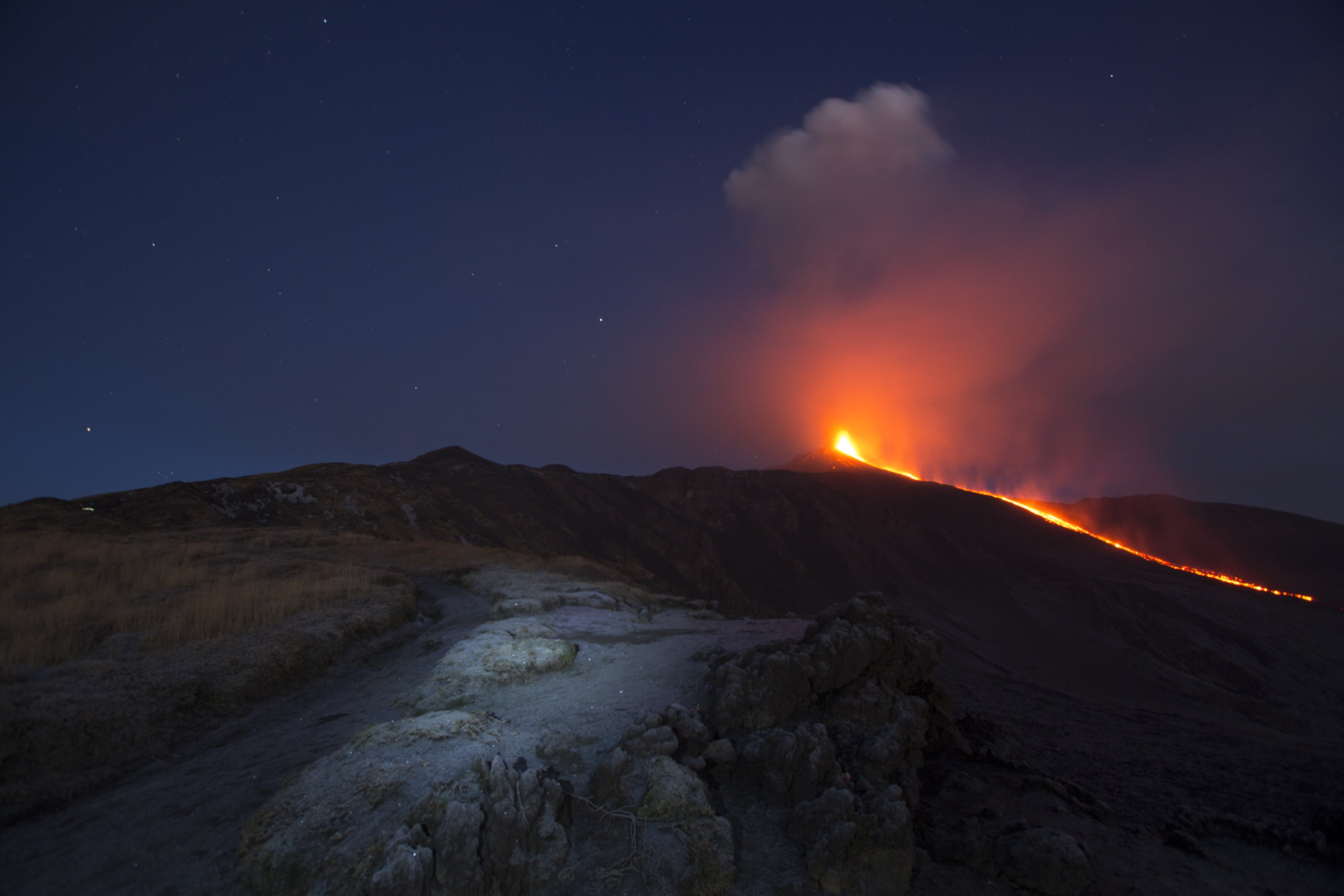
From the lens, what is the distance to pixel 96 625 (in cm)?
699

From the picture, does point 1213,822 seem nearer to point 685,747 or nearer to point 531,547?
point 685,747

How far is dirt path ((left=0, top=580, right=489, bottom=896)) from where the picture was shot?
298 cm

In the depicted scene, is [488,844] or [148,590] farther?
[148,590]

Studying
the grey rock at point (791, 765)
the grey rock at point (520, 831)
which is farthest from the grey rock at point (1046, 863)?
the grey rock at point (520, 831)

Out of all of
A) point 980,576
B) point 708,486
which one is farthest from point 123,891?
point 708,486

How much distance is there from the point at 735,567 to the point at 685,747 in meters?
33.1

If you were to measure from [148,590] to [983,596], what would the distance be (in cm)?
3993

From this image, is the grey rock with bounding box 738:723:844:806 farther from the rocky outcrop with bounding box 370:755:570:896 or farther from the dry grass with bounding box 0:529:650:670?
the dry grass with bounding box 0:529:650:670

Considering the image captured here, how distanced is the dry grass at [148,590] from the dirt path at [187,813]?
2490 millimetres

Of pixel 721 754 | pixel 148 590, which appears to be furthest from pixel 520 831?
pixel 148 590

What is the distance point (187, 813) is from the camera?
3.64 m

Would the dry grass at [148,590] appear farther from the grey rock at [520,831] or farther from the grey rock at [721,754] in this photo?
the grey rock at [721,754]

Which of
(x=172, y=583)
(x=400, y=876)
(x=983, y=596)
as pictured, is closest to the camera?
(x=400, y=876)

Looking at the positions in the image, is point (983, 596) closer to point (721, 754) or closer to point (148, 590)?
point (721, 754)
